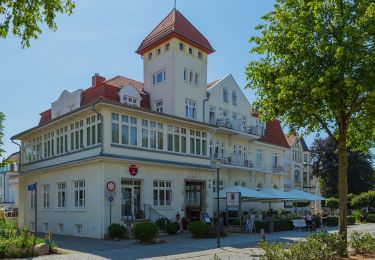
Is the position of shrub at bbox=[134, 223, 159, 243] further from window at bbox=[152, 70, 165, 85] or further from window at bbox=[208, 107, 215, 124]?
window at bbox=[208, 107, 215, 124]

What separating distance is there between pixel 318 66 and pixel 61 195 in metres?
19.6

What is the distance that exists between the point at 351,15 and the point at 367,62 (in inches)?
70.3

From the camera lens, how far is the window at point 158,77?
3372 centimetres

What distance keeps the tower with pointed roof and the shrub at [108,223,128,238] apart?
1149 cm

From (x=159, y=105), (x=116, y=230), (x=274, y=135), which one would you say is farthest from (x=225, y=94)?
(x=116, y=230)

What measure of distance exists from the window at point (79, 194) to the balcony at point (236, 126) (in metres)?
13.3

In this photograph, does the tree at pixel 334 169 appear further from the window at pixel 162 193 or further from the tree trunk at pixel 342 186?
the tree trunk at pixel 342 186

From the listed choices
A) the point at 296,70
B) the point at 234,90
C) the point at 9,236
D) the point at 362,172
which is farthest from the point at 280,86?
the point at 362,172

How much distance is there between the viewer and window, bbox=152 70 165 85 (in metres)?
33.7

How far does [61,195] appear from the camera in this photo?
1114 inches

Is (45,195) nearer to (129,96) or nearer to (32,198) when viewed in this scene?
(32,198)

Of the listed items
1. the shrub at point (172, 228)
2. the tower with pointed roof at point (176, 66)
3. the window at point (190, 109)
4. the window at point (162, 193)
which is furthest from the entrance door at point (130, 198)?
the window at point (190, 109)

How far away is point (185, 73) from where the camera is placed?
33906 millimetres

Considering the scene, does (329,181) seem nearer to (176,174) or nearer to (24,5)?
(176,174)
